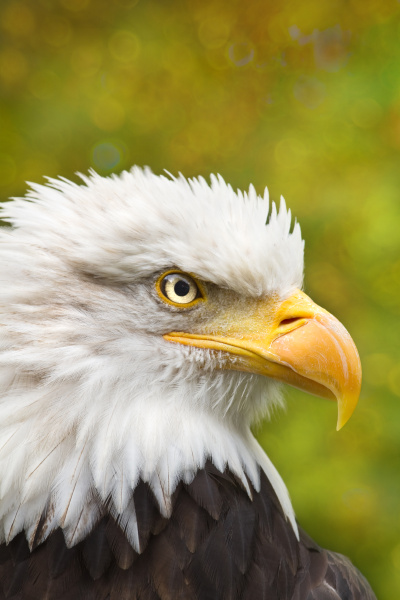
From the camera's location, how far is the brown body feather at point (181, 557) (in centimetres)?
140

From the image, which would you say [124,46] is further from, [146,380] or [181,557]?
[181,557]

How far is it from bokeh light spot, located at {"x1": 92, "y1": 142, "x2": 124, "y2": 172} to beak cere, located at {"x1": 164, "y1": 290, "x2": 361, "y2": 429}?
6.36ft

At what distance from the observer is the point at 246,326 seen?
1540 mm

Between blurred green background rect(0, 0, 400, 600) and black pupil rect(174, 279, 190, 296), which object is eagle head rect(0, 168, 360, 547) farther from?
blurred green background rect(0, 0, 400, 600)

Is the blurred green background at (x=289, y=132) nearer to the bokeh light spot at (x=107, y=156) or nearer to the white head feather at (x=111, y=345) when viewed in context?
the bokeh light spot at (x=107, y=156)

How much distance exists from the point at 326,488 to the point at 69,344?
2144 millimetres

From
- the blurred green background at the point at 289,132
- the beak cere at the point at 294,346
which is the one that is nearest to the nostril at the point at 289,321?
the beak cere at the point at 294,346

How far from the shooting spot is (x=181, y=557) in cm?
144

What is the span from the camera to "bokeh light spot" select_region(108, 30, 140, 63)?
3414 millimetres

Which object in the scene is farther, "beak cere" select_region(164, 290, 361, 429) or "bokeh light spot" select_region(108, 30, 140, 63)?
"bokeh light spot" select_region(108, 30, 140, 63)

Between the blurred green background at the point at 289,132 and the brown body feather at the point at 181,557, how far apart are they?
1654 millimetres

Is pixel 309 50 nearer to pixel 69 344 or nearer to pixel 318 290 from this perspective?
pixel 318 290

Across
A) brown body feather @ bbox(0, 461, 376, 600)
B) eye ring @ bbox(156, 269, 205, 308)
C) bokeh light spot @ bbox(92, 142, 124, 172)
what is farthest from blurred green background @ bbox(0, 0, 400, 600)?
eye ring @ bbox(156, 269, 205, 308)

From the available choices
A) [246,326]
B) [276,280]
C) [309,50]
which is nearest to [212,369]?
[246,326]
